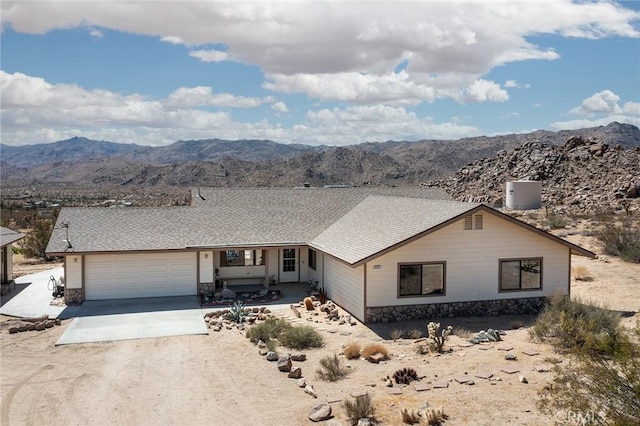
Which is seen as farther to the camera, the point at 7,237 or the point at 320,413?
A: the point at 7,237

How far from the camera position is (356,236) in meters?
23.1

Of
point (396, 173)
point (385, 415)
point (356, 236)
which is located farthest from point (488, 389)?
point (396, 173)

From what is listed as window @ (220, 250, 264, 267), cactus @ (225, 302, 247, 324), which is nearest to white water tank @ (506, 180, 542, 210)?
window @ (220, 250, 264, 267)

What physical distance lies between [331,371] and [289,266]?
1325 cm

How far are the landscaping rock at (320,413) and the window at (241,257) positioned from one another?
14431mm

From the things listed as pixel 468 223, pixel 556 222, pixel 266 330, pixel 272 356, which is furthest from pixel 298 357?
pixel 556 222

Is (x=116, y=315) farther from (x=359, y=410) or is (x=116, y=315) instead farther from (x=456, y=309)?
(x=359, y=410)

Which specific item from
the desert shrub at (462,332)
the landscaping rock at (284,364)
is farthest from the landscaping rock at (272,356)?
the desert shrub at (462,332)

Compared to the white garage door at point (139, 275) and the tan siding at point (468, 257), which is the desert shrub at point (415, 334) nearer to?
the tan siding at point (468, 257)

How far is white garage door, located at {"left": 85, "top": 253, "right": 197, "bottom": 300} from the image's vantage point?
915 inches

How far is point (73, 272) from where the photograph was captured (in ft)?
74.9

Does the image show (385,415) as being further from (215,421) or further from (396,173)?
(396,173)

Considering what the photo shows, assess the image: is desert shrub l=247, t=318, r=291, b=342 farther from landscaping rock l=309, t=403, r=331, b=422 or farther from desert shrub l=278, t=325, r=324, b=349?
landscaping rock l=309, t=403, r=331, b=422

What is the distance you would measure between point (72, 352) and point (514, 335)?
13274mm
